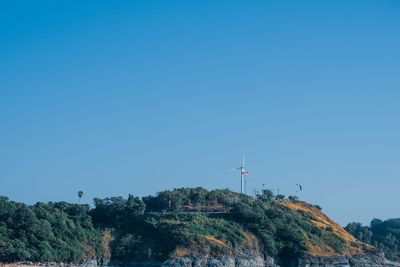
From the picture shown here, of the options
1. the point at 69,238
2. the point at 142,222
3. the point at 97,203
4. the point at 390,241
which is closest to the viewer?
the point at 69,238

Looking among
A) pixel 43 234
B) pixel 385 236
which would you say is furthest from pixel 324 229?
pixel 43 234

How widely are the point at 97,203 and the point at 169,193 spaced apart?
59.2 feet

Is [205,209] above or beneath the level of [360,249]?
above

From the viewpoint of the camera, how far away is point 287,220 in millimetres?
127500

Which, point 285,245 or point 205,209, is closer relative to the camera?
point 285,245

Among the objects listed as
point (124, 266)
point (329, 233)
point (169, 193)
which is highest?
point (169, 193)

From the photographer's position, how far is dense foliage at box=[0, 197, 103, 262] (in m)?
89.4

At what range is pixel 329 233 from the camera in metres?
131

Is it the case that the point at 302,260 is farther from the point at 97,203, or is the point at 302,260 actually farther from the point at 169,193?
the point at 97,203

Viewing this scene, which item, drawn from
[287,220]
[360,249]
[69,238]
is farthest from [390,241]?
[69,238]

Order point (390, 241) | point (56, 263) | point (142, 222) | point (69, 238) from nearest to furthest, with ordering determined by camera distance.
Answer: point (56, 263) < point (69, 238) < point (142, 222) < point (390, 241)

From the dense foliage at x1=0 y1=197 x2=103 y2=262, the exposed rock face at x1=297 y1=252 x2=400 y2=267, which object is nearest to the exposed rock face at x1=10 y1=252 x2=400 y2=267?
the exposed rock face at x1=297 y1=252 x2=400 y2=267

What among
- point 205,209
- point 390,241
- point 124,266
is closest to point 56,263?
point 124,266

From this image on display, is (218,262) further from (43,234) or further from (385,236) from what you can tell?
(385,236)
